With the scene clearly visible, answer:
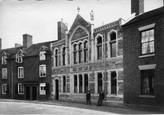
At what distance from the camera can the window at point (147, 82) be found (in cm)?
1461

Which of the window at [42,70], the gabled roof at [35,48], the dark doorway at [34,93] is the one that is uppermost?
the gabled roof at [35,48]

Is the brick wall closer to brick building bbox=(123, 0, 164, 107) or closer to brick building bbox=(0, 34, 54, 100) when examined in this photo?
brick building bbox=(123, 0, 164, 107)

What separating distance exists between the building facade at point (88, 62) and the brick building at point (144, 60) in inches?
38.0

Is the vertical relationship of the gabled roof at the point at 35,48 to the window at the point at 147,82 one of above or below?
above

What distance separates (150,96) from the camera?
46.9 feet

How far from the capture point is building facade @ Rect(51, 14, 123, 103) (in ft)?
59.0

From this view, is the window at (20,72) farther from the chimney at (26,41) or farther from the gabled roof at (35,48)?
the chimney at (26,41)

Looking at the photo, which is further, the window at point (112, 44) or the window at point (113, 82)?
the window at point (112, 44)

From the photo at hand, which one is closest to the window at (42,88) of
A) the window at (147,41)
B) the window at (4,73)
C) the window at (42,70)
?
the window at (42,70)

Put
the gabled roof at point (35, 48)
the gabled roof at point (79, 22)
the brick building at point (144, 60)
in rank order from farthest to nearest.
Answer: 1. the gabled roof at point (35, 48)
2. the gabled roof at point (79, 22)
3. the brick building at point (144, 60)

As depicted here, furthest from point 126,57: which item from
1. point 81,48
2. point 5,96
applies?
point 5,96

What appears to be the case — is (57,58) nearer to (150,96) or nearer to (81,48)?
(81,48)

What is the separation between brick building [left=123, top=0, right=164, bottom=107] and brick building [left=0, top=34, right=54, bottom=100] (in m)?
13.4

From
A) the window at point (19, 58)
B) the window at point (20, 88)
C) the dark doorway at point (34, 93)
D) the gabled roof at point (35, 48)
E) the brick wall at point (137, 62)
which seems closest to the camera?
the brick wall at point (137, 62)
